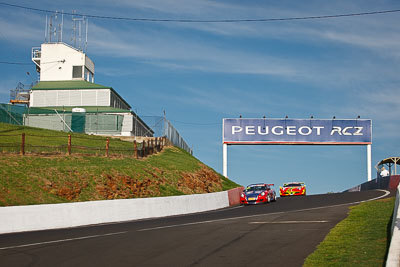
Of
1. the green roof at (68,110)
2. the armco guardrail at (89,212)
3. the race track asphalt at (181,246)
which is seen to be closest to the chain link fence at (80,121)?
the green roof at (68,110)

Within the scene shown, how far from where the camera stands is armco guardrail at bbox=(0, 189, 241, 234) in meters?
20.5

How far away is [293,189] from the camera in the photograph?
148 ft

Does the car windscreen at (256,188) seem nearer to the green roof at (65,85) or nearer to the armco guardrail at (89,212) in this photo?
the armco guardrail at (89,212)

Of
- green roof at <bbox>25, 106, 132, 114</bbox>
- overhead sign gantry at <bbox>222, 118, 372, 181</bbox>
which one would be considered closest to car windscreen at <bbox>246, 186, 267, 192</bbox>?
overhead sign gantry at <bbox>222, 118, 372, 181</bbox>

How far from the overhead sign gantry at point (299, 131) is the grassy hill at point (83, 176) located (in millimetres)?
13442

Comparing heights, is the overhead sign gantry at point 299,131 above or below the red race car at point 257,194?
above

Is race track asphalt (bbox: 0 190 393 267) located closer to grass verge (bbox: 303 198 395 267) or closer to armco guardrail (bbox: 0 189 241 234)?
grass verge (bbox: 303 198 395 267)

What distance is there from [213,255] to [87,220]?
12.3 metres

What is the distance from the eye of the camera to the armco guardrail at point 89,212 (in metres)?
20.5

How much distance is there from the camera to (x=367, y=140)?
197 feet

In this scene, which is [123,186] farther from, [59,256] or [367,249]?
[367,249]

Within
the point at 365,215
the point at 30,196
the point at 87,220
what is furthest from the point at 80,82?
the point at 365,215

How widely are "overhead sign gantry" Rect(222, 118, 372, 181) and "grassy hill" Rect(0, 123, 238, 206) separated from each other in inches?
529

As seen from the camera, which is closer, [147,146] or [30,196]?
[30,196]
